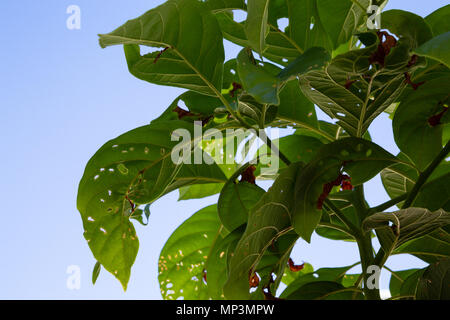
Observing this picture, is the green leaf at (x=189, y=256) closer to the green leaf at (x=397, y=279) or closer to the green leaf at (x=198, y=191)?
the green leaf at (x=198, y=191)

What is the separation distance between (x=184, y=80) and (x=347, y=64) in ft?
0.77

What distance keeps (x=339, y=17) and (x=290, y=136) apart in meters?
0.23

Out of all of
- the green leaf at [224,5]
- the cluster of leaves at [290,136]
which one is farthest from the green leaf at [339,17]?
the green leaf at [224,5]

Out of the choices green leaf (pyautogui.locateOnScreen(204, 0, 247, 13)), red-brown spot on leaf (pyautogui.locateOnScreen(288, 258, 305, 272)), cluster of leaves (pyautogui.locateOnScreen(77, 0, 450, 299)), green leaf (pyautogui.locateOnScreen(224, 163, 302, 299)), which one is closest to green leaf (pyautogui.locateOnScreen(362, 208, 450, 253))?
cluster of leaves (pyautogui.locateOnScreen(77, 0, 450, 299))

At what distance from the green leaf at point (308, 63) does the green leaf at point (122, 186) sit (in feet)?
0.71

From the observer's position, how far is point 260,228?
25.3 inches

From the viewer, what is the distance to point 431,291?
696 mm

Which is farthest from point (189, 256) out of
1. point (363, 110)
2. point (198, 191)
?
point (363, 110)

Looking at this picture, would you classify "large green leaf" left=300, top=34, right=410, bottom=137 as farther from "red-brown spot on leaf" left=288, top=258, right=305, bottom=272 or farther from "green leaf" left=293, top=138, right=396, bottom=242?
"red-brown spot on leaf" left=288, top=258, right=305, bottom=272

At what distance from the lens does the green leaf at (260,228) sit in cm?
63

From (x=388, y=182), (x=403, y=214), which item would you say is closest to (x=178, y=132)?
(x=403, y=214)

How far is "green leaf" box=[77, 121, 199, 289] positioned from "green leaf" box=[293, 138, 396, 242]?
0.60 ft

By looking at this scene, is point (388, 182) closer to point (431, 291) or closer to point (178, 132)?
point (431, 291)
